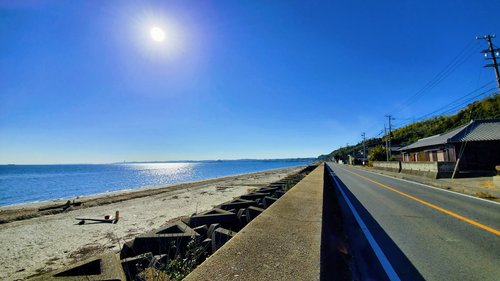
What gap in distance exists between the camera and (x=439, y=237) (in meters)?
5.15

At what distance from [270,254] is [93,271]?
1.82 meters

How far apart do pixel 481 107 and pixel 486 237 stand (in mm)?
63611

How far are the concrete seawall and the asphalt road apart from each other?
205cm

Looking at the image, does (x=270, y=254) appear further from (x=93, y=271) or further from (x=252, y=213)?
(x=252, y=213)

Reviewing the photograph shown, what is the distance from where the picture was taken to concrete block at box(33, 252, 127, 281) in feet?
6.61

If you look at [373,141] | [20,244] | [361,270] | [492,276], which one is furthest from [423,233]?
[373,141]

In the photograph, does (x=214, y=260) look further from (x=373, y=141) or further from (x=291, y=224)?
(x=373, y=141)

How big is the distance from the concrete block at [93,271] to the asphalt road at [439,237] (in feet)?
13.1

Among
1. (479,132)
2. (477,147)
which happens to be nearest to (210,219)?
(477,147)

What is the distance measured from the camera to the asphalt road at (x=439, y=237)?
365cm

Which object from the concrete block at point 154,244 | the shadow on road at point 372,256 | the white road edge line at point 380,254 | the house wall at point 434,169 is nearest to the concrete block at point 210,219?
the concrete block at point 154,244

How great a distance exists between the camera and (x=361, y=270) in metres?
3.90

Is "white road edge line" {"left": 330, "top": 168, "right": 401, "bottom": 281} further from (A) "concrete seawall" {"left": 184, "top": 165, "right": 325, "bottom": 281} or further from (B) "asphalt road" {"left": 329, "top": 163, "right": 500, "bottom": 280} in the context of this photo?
(A) "concrete seawall" {"left": 184, "top": 165, "right": 325, "bottom": 281}

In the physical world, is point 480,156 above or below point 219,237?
above
